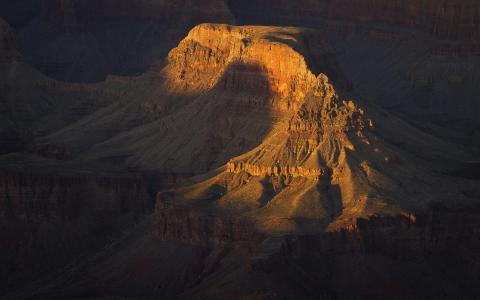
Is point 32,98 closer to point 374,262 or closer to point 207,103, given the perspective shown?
point 207,103

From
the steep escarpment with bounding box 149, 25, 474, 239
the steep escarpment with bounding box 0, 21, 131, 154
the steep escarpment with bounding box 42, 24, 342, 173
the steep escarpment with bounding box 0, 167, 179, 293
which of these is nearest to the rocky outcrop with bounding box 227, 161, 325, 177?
the steep escarpment with bounding box 149, 25, 474, 239

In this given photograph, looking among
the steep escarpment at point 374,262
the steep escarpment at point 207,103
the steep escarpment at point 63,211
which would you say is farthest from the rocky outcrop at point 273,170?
the steep escarpment at point 63,211

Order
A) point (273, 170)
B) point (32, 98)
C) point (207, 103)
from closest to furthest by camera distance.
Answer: point (273, 170) < point (207, 103) < point (32, 98)

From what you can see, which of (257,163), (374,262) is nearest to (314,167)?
(257,163)

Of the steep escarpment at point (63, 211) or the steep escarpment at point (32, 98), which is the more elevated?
the steep escarpment at point (32, 98)

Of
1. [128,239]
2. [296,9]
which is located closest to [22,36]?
[296,9]

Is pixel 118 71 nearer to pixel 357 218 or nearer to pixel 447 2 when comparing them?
pixel 447 2

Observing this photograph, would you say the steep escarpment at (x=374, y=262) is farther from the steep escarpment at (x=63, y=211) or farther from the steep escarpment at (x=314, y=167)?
the steep escarpment at (x=63, y=211)

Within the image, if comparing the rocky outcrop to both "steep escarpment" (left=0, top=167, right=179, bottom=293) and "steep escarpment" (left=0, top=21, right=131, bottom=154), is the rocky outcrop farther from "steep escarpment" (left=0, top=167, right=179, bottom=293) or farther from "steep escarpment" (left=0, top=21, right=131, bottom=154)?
"steep escarpment" (left=0, top=21, right=131, bottom=154)
